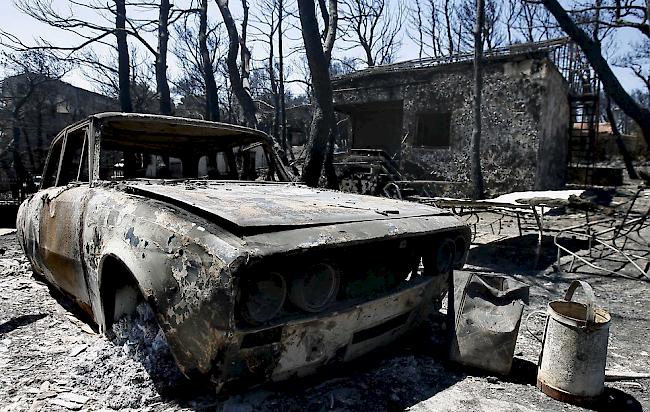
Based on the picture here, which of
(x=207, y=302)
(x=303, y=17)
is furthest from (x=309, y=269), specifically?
(x=303, y=17)

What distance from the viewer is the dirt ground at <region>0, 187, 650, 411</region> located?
2033mm

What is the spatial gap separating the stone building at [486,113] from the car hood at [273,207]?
7.69 metres

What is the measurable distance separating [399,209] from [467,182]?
10.4 metres

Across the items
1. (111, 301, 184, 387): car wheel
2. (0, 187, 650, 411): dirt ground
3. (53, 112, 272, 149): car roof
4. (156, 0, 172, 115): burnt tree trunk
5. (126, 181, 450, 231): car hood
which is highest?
(156, 0, 172, 115): burnt tree trunk

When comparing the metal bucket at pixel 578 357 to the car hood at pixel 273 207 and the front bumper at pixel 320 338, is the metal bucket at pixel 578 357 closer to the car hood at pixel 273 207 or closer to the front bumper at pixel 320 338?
the front bumper at pixel 320 338

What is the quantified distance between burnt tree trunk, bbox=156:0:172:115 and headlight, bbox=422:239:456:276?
14.1 meters

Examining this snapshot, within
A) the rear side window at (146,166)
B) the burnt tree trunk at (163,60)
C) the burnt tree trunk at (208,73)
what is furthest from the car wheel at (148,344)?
the burnt tree trunk at (163,60)

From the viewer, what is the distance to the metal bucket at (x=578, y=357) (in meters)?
2.19

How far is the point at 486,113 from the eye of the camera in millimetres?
11977

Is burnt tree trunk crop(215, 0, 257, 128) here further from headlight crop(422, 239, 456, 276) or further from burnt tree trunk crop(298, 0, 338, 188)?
headlight crop(422, 239, 456, 276)

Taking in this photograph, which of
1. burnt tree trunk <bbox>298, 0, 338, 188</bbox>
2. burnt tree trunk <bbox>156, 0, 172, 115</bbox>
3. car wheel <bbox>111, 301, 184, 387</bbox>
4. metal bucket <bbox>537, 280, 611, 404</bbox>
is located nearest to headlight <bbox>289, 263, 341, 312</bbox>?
car wheel <bbox>111, 301, 184, 387</bbox>

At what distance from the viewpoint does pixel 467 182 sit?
12.2 meters

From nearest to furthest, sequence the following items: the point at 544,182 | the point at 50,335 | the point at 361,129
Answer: the point at 50,335
the point at 544,182
the point at 361,129

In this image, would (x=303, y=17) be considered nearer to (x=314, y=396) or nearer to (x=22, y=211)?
(x=22, y=211)
